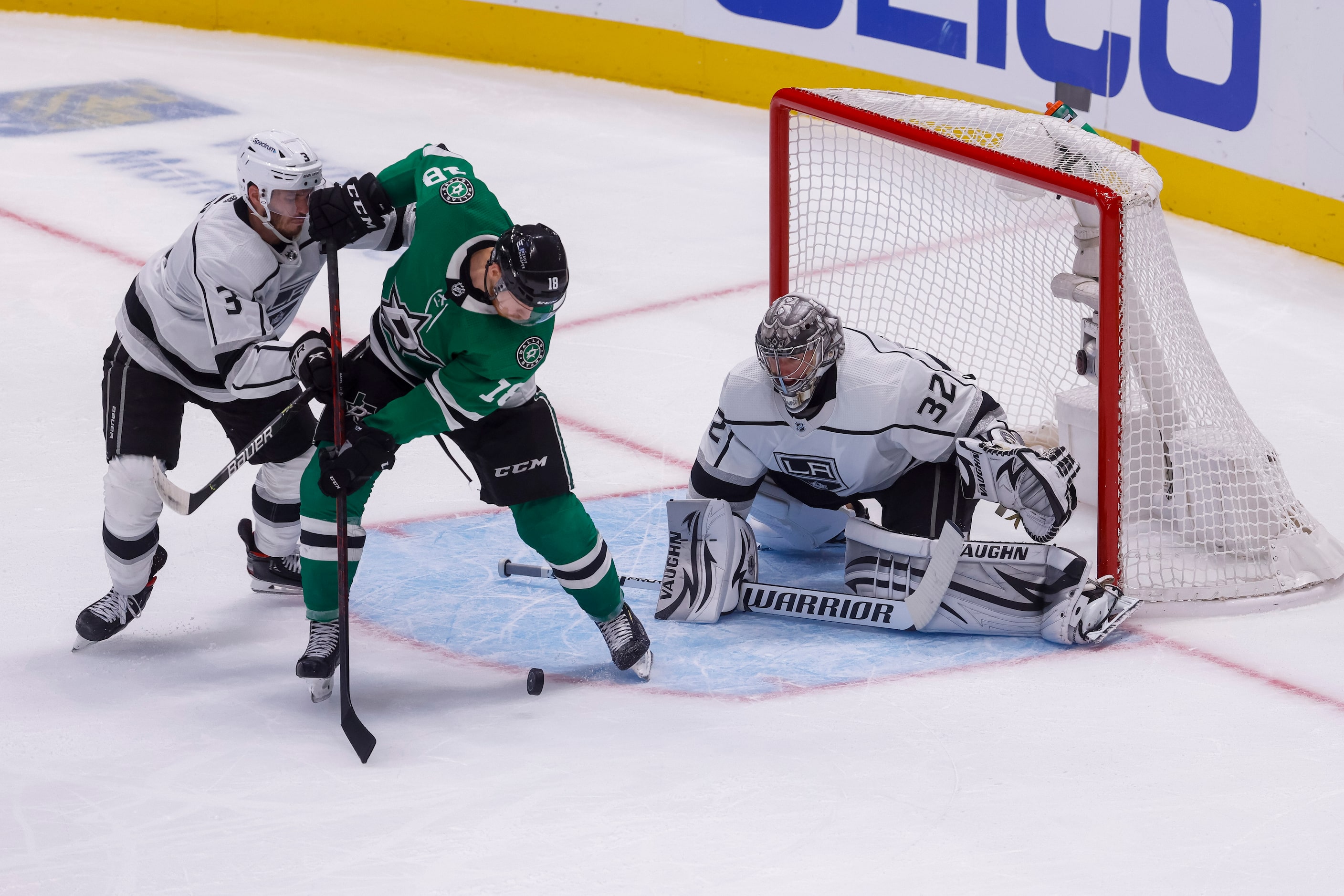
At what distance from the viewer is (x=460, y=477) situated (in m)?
4.81

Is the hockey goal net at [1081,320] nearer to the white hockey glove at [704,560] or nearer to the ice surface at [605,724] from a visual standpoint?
the ice surface at [605,724]


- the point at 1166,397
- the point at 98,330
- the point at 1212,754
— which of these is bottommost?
the point at 98,330

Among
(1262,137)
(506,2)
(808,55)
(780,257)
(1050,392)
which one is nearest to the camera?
(780,257)

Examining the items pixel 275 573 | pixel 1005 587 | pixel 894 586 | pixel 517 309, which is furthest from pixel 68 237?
pixel 1005 587

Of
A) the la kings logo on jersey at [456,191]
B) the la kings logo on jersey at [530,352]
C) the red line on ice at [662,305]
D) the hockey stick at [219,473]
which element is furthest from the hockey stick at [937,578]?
the red line on ice at [662,305]

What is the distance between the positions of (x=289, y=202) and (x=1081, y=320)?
6.63ft

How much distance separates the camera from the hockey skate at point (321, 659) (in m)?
3.53

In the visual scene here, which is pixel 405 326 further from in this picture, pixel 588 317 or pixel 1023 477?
pixel 588 317

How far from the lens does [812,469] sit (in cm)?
390

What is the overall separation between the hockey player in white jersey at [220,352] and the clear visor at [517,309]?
1.40 ft

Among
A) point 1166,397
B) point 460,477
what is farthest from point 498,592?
point 1166,397

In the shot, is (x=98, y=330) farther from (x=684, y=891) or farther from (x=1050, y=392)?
(x=684, y=891)

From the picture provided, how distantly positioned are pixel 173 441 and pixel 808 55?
4.87 m

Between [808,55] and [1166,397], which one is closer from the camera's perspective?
[1166,397]
